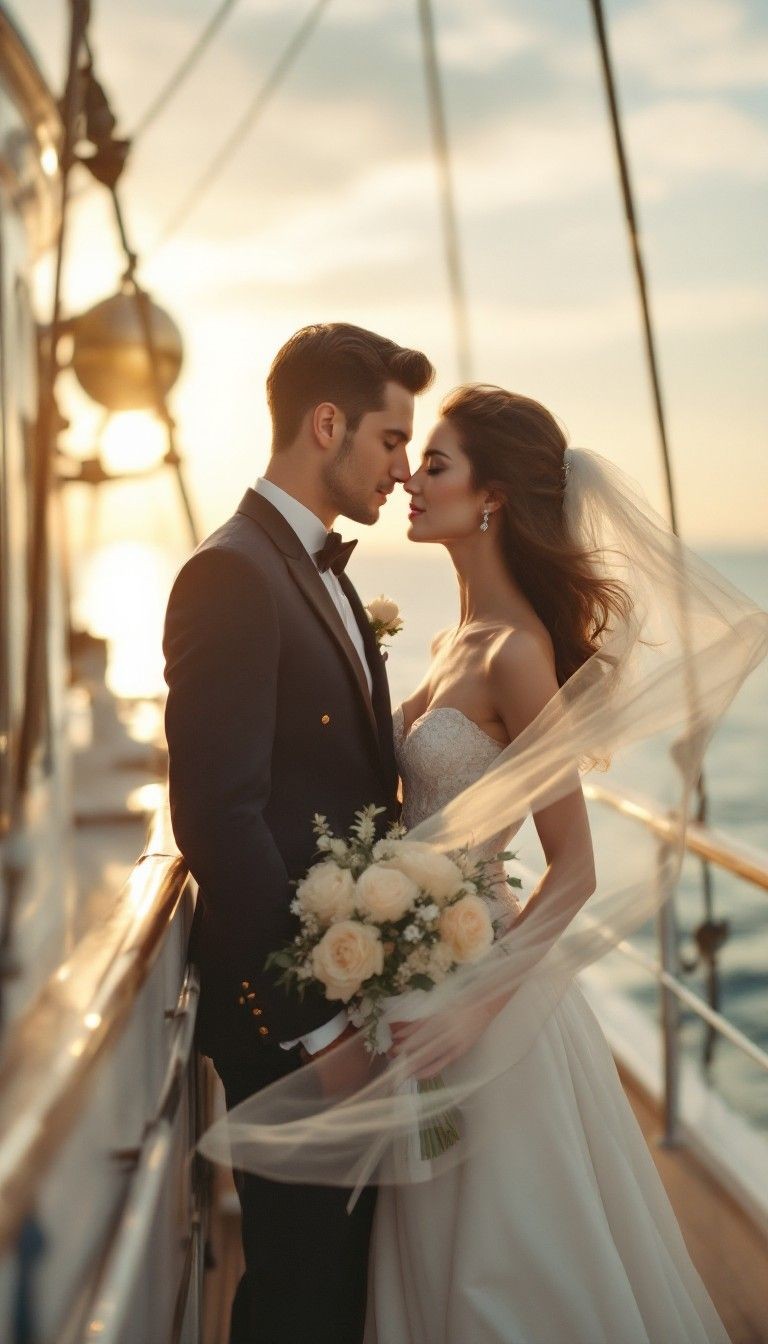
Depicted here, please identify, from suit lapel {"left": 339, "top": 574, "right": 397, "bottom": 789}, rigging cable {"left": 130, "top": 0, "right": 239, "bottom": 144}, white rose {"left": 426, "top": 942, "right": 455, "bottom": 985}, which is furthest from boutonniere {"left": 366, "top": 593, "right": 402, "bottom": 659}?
rigging cable {"left": 130, "top": 0, "right": 239, "bottom": 144}

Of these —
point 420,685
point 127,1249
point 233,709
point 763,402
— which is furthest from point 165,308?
point 763,402

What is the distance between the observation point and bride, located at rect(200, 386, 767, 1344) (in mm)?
1984

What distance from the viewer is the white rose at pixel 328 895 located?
6.20 ft

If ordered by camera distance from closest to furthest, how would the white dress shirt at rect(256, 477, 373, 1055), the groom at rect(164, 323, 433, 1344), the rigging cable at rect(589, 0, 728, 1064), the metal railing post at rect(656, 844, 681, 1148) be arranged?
the groom at rect(164, 323, 433, 1344)
the white dress shirt at rect(256, 477, 373, 1055)
the rigging cable at rect(589, 0, 728, 1064)
the metal railing post at rect(656, 844, 681, 1148)

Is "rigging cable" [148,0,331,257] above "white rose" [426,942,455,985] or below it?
above

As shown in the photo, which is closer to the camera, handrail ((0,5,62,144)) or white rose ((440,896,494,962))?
white rose ((440,896,494,962))

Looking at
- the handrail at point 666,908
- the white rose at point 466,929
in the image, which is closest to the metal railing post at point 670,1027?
the handrail at point 666,908

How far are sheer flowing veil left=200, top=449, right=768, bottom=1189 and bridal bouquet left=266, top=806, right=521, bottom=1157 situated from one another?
76 mm

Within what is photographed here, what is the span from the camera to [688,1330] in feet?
6.95

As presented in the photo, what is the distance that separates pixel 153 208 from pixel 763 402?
5033 cm

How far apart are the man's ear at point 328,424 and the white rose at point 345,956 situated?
846 mm

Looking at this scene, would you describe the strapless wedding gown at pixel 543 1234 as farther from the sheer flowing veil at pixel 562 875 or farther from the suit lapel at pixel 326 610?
the suit lapel at pixel 326 610

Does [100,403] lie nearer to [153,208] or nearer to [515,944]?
[153,208]

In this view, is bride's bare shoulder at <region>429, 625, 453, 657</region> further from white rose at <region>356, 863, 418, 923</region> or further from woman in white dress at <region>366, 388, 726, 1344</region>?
white rose at <region>356, 863, 418, 923</region>
